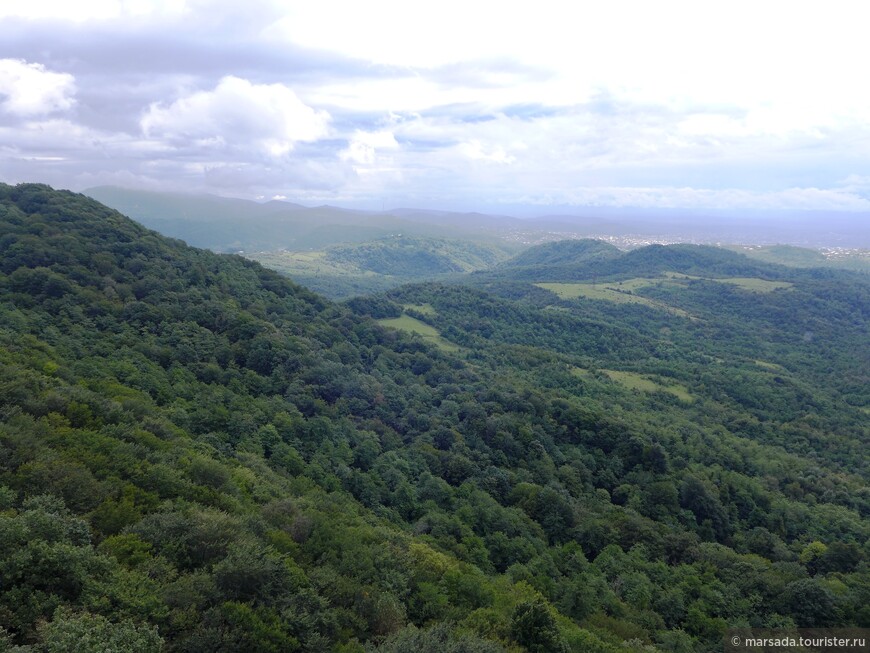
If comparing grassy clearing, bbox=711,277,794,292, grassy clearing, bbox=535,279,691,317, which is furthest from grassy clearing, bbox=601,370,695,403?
grassy clearing, bbox=711,277,794,292

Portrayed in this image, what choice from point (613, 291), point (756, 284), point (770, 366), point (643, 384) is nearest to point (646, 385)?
point (643, 384)

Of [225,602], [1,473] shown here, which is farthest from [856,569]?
[1,473]

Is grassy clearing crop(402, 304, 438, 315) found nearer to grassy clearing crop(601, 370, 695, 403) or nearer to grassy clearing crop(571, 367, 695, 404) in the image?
grassy clearing crop(571, 367, 695, 404)

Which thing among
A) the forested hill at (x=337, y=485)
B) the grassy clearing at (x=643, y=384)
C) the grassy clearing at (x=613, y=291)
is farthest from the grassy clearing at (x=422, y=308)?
the grassy clearing at (x=613, y=291)

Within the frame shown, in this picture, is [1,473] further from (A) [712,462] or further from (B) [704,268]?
(B) [704,268]

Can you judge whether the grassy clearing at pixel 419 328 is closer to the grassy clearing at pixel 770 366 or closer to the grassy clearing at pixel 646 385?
the grassy clearing at pixel 646 385
